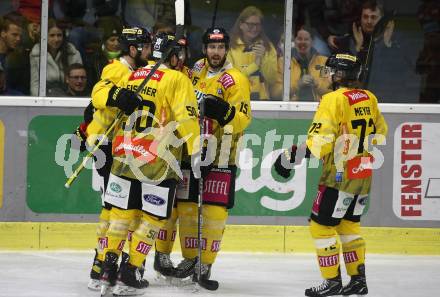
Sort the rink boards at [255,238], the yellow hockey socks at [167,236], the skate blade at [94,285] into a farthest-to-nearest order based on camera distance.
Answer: the rink boards at [255,238], the yellow hockey socks at [167,236], the skate blade at [94,285]

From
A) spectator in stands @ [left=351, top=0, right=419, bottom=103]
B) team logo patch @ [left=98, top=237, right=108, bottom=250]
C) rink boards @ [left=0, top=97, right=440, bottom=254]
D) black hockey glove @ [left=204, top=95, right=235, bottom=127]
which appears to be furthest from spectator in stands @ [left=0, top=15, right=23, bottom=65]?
spectator in stands @ [left=351, top=0, right=419, bottom=103]

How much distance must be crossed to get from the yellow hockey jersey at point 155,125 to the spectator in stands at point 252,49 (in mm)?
2210

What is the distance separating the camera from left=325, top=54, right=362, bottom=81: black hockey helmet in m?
7.06

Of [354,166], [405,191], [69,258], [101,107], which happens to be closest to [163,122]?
[101,107]

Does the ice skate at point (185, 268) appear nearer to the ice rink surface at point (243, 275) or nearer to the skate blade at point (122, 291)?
the ice rink surface at point (243, 275)

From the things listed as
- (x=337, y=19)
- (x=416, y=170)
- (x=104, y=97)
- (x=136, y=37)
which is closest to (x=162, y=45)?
(x=136, y=37)

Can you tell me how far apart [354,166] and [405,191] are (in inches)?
81.3

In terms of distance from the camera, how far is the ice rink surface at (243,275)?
7.34 metres

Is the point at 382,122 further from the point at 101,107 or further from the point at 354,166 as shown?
the point at 101,107

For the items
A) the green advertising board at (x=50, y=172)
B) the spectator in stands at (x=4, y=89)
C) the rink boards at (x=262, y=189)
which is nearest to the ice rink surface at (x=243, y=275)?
the rink boards at (x=262, y=189)

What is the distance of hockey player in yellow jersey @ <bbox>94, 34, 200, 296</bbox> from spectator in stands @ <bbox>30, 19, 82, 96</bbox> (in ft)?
6.31

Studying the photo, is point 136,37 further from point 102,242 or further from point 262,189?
point 262,189

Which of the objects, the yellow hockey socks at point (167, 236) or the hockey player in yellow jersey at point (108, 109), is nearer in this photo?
the hockey player in yellow jersey at point (108, 109)

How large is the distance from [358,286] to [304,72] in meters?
2.53
